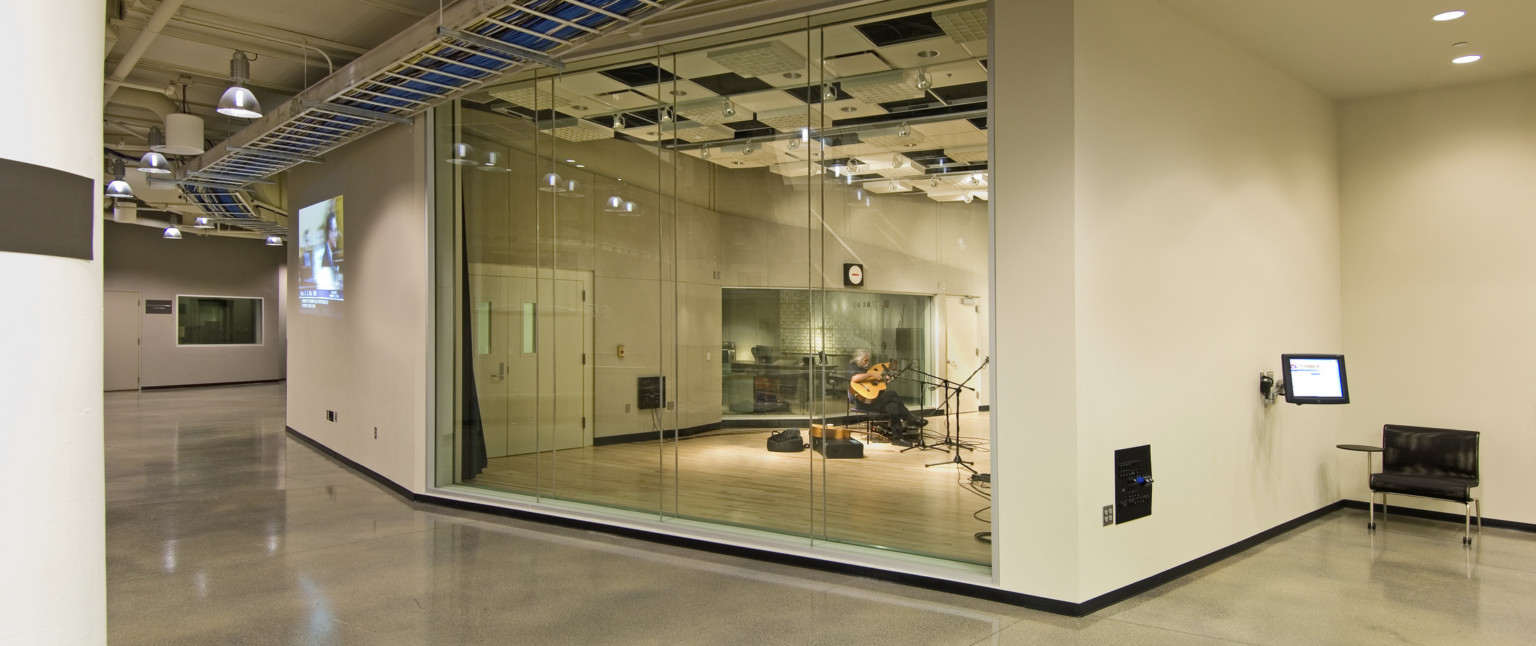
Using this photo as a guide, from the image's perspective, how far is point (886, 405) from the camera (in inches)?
217

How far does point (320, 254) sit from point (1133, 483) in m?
9.25

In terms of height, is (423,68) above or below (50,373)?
above

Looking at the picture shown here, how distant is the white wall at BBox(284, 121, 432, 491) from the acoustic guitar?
4.11 meters

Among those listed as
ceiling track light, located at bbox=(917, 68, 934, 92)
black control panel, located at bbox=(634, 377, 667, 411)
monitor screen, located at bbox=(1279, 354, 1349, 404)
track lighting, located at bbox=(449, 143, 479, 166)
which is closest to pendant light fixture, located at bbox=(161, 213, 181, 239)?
track lighting, located at bbox=(449, 143, 479, 166)

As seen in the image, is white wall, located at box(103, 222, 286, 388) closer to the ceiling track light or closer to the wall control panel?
the ceiling track light

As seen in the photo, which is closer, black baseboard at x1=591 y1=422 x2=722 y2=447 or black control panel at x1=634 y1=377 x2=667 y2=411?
black baseboard at x1=591 y1=422 x2=722 y2=447

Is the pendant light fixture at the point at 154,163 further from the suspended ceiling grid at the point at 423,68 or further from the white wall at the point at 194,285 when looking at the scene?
the white wall at the point at 194,285

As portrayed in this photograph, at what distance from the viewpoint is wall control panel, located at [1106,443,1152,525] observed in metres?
4.84

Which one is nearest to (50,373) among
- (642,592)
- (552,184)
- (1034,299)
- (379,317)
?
(642,592)

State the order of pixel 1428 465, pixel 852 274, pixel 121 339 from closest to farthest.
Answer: pixel 852 274 < pixel 1428 465 < pixel 121 339

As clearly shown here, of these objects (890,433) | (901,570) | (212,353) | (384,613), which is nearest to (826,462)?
(890,433)

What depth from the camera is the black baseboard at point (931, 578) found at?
15.4 feet

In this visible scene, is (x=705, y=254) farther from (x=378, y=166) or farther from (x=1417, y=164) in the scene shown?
(x=1417, y=164)

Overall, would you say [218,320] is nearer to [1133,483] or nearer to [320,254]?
[320,254]
